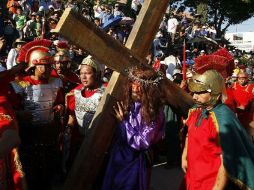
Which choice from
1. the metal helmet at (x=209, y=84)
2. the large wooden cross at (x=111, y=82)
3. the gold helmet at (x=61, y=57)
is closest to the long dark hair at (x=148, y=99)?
the large wooden cross at (x=111, y=82)

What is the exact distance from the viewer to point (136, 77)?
11.6 feet

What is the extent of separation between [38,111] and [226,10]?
33.3m

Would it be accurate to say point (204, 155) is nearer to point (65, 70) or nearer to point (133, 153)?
point (133, 153)

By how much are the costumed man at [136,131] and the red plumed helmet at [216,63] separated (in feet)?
3.55

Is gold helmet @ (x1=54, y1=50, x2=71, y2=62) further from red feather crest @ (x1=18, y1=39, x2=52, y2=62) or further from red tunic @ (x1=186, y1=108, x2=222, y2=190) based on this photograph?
red tunic @ (x1=186, y1=108, x2=222, y2=190)

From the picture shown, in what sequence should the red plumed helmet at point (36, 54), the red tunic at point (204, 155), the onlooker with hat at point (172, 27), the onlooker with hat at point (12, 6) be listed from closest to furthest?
the red tunic at point (204, 155)
the red plumed helmet at point (36, 54)
the onlooker with hat at point (12, 6)
the onlooker with hat at point (172, 27)

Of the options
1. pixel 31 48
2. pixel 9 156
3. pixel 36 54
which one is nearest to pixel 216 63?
pixel 36 54

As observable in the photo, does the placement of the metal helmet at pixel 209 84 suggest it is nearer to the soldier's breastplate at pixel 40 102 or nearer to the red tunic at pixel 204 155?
the red tunic at pixel 204 155

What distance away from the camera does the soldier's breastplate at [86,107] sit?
474 centimetres

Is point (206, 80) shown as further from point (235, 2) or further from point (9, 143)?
point (235, 2)

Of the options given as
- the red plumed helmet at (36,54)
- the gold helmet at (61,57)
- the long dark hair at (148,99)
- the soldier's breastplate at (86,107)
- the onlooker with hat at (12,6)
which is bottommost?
the soldier's breastplate at (86,107)

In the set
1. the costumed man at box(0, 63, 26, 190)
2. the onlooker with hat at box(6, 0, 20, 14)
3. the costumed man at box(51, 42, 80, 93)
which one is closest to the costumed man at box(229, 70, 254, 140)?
the costumed man at box(51, 42, 80, 93)

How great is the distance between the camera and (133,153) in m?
3.59

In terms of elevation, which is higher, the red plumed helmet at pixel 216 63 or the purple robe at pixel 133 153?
the red plumed helmet at pixel 216 63
